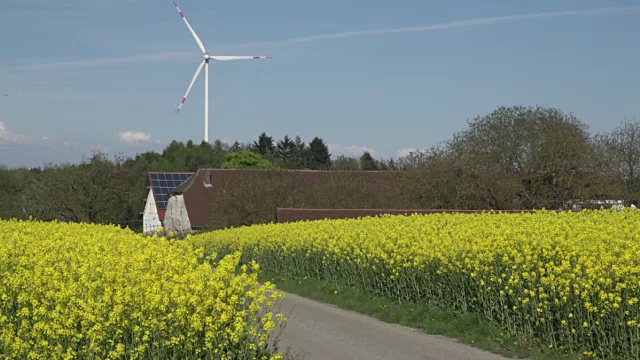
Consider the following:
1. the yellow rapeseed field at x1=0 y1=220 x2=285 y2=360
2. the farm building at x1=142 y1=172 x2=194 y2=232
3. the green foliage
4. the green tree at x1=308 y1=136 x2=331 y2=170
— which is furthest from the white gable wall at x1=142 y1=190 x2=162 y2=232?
the yellow rapeseed field at x1=0 y1=220 x2=285 y2=360

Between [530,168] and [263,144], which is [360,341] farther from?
[263,144]

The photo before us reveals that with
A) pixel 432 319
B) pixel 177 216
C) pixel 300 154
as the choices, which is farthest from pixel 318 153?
pixel 432 319

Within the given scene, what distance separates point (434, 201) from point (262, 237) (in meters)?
19.4

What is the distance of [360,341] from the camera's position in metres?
13.8

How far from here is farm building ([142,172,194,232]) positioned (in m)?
82.0

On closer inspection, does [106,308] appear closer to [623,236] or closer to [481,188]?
[623,236]

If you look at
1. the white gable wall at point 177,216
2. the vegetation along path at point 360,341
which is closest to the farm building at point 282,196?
the white gable wall at point 177,216

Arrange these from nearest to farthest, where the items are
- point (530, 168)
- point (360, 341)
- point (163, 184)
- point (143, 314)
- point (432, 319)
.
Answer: point (143, 314) → point (360, 341) → point (432, 319) → point (530, 168) → point (163, 184)

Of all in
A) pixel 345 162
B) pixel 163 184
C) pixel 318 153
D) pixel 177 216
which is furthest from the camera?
pixel 318 153

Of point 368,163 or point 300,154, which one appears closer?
point 368,163

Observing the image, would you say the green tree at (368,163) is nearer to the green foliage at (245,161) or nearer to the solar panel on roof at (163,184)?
the green foliage at (245,161)

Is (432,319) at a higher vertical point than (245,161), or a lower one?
lower

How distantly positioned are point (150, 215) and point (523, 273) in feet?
251

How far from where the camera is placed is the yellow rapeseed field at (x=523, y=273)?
39.6ft
